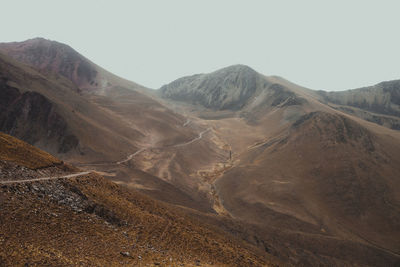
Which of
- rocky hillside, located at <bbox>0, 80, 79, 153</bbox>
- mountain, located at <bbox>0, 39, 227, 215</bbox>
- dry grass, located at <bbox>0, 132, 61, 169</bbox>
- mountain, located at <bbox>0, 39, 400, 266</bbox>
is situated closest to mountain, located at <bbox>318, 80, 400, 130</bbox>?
mountain, located at <bbox>0, 39, 400, 266</bbox>

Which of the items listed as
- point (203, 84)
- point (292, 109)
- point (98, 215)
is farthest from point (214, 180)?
point (203, 84)

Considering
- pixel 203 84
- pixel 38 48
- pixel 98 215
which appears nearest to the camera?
pixel 98 215

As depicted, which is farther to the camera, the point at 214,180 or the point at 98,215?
the point at 214,180

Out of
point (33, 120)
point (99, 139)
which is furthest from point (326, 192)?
point (33, 120)

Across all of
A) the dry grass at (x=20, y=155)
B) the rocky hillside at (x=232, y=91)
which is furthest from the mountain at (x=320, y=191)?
the rocky hillside at (x=232, y=91)

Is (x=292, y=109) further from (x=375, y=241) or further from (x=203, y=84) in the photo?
(x=203, y=84)

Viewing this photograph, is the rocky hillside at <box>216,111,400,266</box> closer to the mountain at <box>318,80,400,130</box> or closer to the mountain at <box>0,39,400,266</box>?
the mountain at <box>0,39,400,266</box>

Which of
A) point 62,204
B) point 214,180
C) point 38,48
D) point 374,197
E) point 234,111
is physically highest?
point 38,48

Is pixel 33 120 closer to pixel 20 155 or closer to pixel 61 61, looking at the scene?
pixel 20 155
